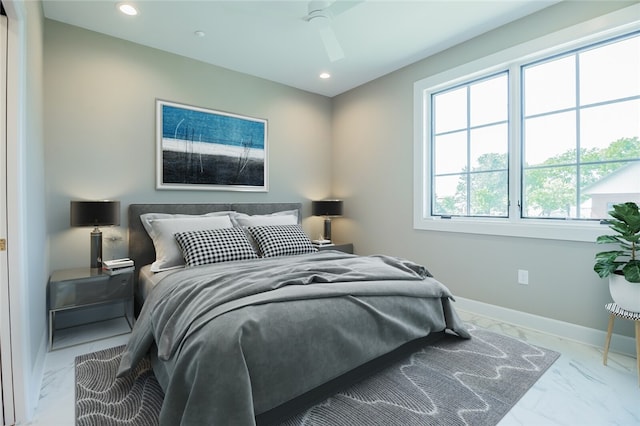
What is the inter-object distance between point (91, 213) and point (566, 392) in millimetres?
3688

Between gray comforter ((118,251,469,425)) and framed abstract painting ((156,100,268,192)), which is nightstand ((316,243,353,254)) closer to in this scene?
framed abstract painting ((156,100,268,192))

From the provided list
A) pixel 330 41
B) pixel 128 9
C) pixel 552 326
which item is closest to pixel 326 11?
pixel 330 41

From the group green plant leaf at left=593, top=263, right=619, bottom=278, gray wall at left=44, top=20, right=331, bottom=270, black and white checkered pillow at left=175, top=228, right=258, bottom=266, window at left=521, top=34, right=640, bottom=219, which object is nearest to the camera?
green plant leaf at left=593, top=263, right=619, bottom=278

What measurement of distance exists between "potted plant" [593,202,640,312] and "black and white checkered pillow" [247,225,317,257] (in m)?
2.35

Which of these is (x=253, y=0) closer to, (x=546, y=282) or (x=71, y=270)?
(x=71, y=270)

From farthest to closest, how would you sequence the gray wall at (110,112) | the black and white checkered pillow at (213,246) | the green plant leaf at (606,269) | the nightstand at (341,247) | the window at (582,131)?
1. the nightstand at (341,247)
2. the gray wall at (110,112)
3. the black and white checkered pillow at (213,246)
4. the window at (582,131)
5. the green plant leaf at (606,269)

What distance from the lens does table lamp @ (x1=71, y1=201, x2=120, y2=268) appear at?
2.78 m

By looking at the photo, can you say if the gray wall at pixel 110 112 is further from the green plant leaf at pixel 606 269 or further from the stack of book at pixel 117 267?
the green plant leaf at pixel 606 269

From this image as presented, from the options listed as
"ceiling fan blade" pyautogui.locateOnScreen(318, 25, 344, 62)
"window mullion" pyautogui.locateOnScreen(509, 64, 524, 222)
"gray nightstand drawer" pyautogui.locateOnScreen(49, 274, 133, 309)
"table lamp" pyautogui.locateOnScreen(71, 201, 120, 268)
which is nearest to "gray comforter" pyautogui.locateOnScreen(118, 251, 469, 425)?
"gray nightstand drawer" pyautogui.locateOnScreen(49, 274, 133, 309)

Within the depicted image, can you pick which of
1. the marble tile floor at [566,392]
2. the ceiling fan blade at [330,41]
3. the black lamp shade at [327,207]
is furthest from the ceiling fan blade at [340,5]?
the marble tile floor at [566,392]

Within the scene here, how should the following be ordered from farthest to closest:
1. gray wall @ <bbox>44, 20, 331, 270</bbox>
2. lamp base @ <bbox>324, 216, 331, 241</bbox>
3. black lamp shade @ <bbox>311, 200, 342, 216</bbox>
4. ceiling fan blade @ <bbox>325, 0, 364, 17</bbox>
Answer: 1. lamp base @ <bbox>324, 216, 331, 241</bbox>
2. black lamp shade @ <bbox>311, 200, 342, 216</bbox>
3. gray wall @ <bbox>44, 20, 331, 270</bbox>
4. ceiling fan blade @ <bbox>325, 0, 364, 17</bbox>

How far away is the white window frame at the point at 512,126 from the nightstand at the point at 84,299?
309 cm

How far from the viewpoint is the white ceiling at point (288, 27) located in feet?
8.88

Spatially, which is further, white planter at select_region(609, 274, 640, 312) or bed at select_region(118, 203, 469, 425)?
white planter at select_region(609, 274, 640, 312)
